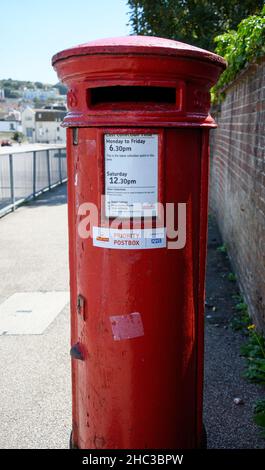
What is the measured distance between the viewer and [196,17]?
1391 centimetres

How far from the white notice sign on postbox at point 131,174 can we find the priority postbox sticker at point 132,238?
0.26 ft

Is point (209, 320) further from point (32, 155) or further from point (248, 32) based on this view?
point (32, 155)

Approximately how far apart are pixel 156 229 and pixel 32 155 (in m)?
12.6

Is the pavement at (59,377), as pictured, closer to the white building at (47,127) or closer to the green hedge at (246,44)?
the green hedge at (246,44)

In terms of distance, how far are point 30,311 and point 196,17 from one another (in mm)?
11374

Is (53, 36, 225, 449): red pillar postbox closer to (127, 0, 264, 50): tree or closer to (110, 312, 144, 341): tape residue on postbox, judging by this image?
(110, 312, 144, 341): tape residue on postbox

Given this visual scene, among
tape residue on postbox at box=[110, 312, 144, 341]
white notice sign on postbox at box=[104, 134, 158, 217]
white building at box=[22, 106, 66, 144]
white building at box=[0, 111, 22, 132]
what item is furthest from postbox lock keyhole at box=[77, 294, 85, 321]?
white building at box=[0, 111, 22, 132]

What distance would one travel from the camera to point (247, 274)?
5.14 meters

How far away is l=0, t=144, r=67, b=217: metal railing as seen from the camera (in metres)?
11.6

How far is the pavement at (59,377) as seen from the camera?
3258mm

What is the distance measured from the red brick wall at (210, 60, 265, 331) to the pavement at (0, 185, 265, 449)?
0.37m

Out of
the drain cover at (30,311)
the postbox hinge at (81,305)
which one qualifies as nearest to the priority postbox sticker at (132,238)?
the postbox hinge at (81,305)
